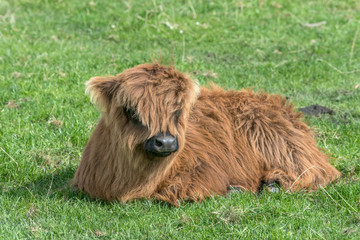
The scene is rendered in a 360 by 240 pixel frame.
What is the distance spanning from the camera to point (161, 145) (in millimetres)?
4816

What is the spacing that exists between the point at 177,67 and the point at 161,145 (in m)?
4.77

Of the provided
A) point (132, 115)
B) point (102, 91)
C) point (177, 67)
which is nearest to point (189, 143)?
point (132, 115)

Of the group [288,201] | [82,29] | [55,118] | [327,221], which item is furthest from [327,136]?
[82,29]

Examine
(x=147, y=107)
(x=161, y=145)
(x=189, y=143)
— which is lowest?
(x=189, y=143)

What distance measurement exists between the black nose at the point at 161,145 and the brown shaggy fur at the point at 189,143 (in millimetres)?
59

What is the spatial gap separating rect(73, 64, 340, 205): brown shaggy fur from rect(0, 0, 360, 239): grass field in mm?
259

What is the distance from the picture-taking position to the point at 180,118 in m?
5.18

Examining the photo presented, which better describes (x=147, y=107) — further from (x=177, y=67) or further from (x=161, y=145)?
(x=177, y=67)

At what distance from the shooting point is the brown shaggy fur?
5047 mm

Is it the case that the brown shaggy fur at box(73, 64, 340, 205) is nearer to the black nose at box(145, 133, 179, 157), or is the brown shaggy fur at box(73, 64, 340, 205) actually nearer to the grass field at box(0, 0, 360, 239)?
the black nose at box(145, 133, 179, 157)

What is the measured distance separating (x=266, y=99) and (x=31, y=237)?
324cm

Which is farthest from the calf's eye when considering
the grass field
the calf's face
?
the grass field

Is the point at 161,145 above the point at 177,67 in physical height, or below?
above

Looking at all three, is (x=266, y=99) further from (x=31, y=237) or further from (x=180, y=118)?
(x=31, y=237)
